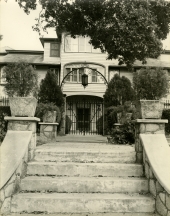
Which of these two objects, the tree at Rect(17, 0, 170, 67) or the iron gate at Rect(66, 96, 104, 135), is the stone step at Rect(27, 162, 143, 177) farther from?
the iron gate at Rect(66, 96, 104, 135)

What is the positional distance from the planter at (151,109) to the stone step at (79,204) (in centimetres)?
173

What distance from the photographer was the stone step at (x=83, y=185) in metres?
4.50

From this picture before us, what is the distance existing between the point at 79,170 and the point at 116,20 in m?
6.60

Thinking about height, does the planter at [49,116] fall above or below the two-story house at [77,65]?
below

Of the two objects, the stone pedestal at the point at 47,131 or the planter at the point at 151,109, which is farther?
the stone pedestal at the point at 47,131

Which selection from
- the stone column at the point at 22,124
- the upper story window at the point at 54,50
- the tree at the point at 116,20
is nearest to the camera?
the stone column at the point at 22,124

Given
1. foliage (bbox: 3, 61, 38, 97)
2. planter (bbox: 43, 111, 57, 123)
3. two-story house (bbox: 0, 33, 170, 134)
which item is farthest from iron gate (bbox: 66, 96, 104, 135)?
planter (bbox: 43, 111, 57, 123)

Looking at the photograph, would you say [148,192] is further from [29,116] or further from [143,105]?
[29,116]

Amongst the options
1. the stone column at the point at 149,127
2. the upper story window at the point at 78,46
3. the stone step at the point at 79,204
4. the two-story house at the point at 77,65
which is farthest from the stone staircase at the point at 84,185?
the upper story window at the point at 78,46

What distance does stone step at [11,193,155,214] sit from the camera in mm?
4039

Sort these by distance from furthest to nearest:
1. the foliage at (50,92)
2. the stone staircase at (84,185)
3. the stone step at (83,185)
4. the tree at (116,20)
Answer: the foliage at (50,92) → the tree at (116,20) → the stone step at (83,185) → the stone staircase at (84,185)

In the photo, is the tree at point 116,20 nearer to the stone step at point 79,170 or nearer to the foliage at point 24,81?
the foliage at point 24,81

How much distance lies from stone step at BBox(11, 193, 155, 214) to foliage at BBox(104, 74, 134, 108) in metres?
13.1

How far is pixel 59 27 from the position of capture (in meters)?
11.3
